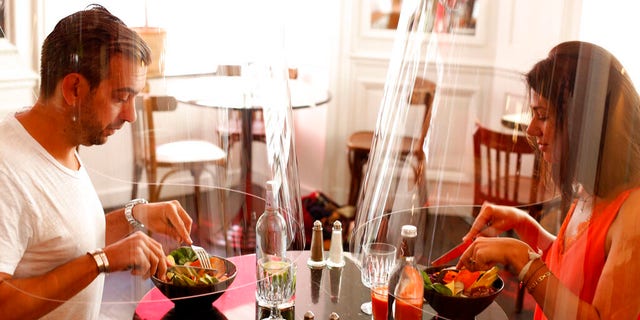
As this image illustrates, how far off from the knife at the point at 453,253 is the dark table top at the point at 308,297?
5.8 inches

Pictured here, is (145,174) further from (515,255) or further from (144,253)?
(515,255)

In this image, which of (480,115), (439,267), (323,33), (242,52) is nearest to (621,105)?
(480,115)

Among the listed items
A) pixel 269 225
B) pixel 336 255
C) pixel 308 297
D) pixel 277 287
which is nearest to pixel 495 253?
pixel 269 225

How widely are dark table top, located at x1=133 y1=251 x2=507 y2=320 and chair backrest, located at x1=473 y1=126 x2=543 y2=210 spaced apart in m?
0.23

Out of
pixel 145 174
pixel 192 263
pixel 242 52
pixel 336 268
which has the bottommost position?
pixel 336 268

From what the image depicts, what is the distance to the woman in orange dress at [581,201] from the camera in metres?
0.60

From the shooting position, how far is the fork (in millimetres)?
788

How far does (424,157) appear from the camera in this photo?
27.6 inches

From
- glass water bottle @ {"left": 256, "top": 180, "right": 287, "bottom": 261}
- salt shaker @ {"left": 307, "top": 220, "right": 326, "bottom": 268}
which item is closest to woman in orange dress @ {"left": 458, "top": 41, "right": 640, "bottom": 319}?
glass water bottle @ {"left": 256, "top": 180, "right": 287, "bottom": 261}

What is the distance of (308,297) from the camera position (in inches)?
52.2

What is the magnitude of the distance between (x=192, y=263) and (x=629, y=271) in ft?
1.48

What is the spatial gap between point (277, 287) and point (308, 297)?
0.16m

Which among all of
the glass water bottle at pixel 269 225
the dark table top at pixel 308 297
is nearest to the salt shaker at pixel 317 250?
the dark table top at pixel 308 297

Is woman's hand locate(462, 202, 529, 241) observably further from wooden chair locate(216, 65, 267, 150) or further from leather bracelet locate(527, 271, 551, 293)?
wooden chair locate(216, 65, 267, 150)
